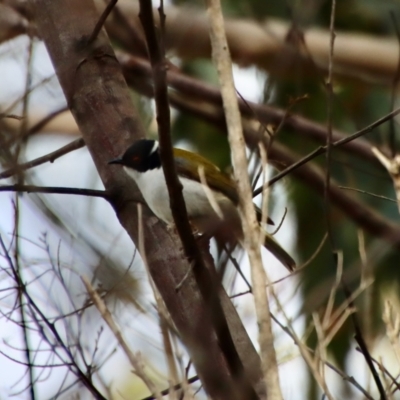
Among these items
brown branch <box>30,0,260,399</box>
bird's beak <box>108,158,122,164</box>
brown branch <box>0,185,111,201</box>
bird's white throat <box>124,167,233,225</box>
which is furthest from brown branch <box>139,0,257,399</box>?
bird's beak <box>108,158,122,164</box>

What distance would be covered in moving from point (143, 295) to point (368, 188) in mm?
4050

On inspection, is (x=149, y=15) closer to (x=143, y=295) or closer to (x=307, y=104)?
(x=143, y=295)

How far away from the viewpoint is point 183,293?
9.73ft

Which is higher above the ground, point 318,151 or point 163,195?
point 163,195

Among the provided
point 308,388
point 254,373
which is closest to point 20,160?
point 254,373

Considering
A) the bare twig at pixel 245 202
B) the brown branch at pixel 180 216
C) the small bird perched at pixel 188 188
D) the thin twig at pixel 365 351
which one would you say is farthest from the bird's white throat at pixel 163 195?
the bare twig at pixel 245 202

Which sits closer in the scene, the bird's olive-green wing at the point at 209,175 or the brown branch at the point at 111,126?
the brown branch at the point at 111,126

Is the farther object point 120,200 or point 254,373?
point 120,200

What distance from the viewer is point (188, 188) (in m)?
4.00

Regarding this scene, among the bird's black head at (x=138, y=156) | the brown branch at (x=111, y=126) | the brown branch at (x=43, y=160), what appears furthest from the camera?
the bird's black head at (x=138, y=156)

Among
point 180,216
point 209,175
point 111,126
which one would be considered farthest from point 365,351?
point 209,175

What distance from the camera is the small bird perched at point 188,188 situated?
3.38m

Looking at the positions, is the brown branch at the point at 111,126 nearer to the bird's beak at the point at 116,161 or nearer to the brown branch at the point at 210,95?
the bird's beak at the point at 116,161

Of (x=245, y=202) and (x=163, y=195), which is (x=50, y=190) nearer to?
(x=163, y=195)
